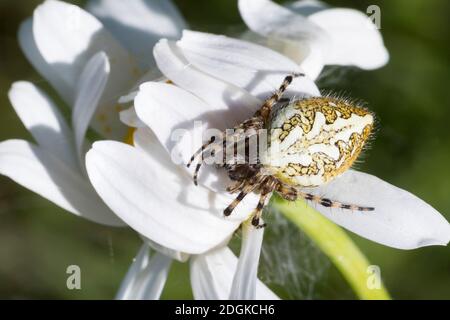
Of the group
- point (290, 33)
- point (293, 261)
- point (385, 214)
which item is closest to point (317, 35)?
point (290, 33)

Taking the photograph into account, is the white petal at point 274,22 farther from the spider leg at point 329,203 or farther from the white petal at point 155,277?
the white petal at point 155,277

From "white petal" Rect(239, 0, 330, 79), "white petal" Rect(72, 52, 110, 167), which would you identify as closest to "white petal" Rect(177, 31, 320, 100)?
"white petal" Rect(239, 0, 330, 79)

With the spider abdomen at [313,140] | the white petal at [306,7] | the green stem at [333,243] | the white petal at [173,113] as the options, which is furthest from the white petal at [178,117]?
the white petal at [306,7]

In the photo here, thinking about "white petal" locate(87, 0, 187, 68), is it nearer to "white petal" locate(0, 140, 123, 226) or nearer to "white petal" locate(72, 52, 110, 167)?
"white petal" locate(72, 52, 110, 167)

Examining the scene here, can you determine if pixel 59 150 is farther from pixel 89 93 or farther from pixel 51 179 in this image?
pixel 89 93

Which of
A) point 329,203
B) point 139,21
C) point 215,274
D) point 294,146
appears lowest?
point 215,274
